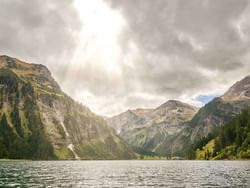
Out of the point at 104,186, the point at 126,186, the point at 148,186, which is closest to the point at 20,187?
the point at 104,186

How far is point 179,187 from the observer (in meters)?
58.0

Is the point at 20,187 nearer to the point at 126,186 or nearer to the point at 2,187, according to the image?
the point at 2,187

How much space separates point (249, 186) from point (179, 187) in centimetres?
1294

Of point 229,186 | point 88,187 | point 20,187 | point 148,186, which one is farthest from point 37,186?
point 229,186

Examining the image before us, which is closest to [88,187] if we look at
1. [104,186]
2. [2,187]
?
[104,186]

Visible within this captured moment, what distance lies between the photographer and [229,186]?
58156 mm

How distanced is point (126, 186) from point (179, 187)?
10260 mm

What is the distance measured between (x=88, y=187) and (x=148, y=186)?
38.9 feet

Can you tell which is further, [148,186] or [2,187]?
A: [148,186]

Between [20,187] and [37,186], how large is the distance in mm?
3337

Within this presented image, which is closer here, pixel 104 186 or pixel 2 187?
pixel 2 187

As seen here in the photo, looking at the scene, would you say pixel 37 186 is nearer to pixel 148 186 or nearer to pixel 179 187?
pixel 148 186

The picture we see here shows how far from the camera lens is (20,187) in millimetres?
57281

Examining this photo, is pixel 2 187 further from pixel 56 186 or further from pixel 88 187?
pixel 88 187
